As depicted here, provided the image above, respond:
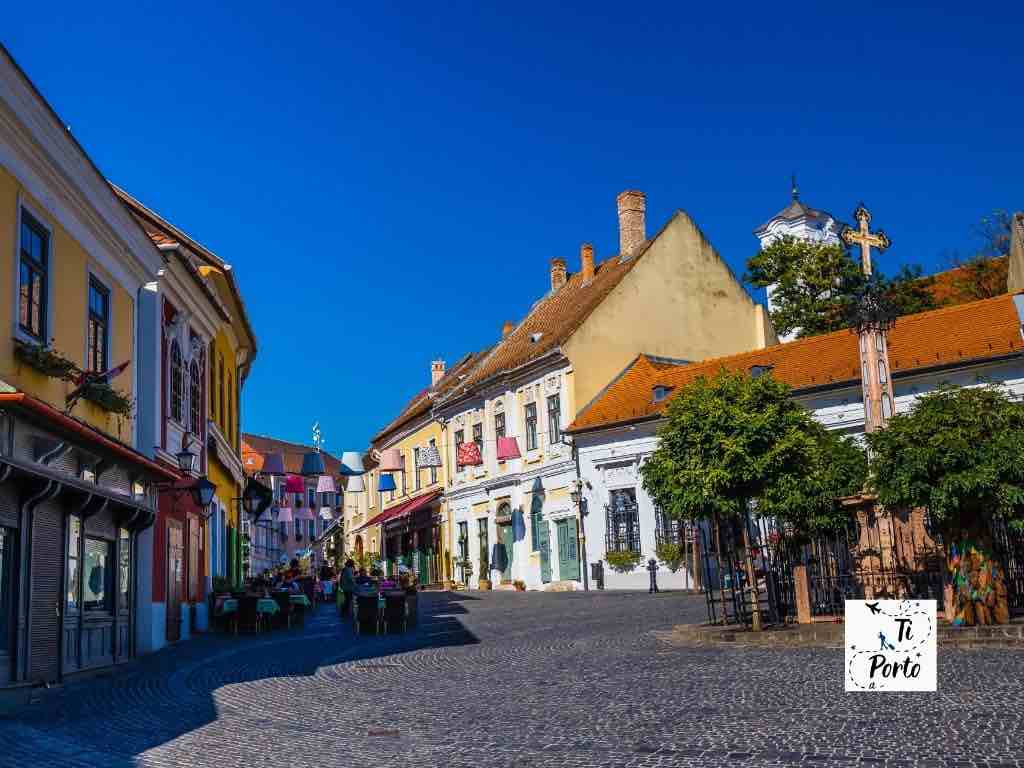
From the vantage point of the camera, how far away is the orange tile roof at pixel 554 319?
125 feet

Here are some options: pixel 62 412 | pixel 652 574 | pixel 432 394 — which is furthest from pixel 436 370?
pixel 62 412

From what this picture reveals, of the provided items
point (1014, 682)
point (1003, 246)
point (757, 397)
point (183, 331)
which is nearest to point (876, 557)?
point (757, 397)

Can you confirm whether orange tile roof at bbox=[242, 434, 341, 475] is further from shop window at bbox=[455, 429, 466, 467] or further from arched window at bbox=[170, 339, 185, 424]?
arched window at bbox=[170, 339, 185, 424]

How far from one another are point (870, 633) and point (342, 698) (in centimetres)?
613

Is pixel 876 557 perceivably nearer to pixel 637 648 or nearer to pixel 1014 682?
pixel 637 648

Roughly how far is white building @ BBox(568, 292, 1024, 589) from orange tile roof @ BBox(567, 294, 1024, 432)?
1.4 inches

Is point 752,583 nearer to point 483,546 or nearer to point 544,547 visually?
point 544,547

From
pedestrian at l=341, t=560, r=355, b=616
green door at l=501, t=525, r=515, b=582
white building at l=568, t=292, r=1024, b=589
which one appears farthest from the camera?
green door at l=501, t=525, r=515, b=582

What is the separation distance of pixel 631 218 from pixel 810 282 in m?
7.08

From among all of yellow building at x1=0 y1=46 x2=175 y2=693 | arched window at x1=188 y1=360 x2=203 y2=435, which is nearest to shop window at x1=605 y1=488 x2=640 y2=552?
arched window at x1=188 y1=360 x2=203 y2=435

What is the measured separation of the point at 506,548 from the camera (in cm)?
4031

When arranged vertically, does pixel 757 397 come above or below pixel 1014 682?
above

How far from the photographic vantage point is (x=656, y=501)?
59.1 ft

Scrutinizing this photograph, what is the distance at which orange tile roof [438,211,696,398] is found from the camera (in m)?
38.1
